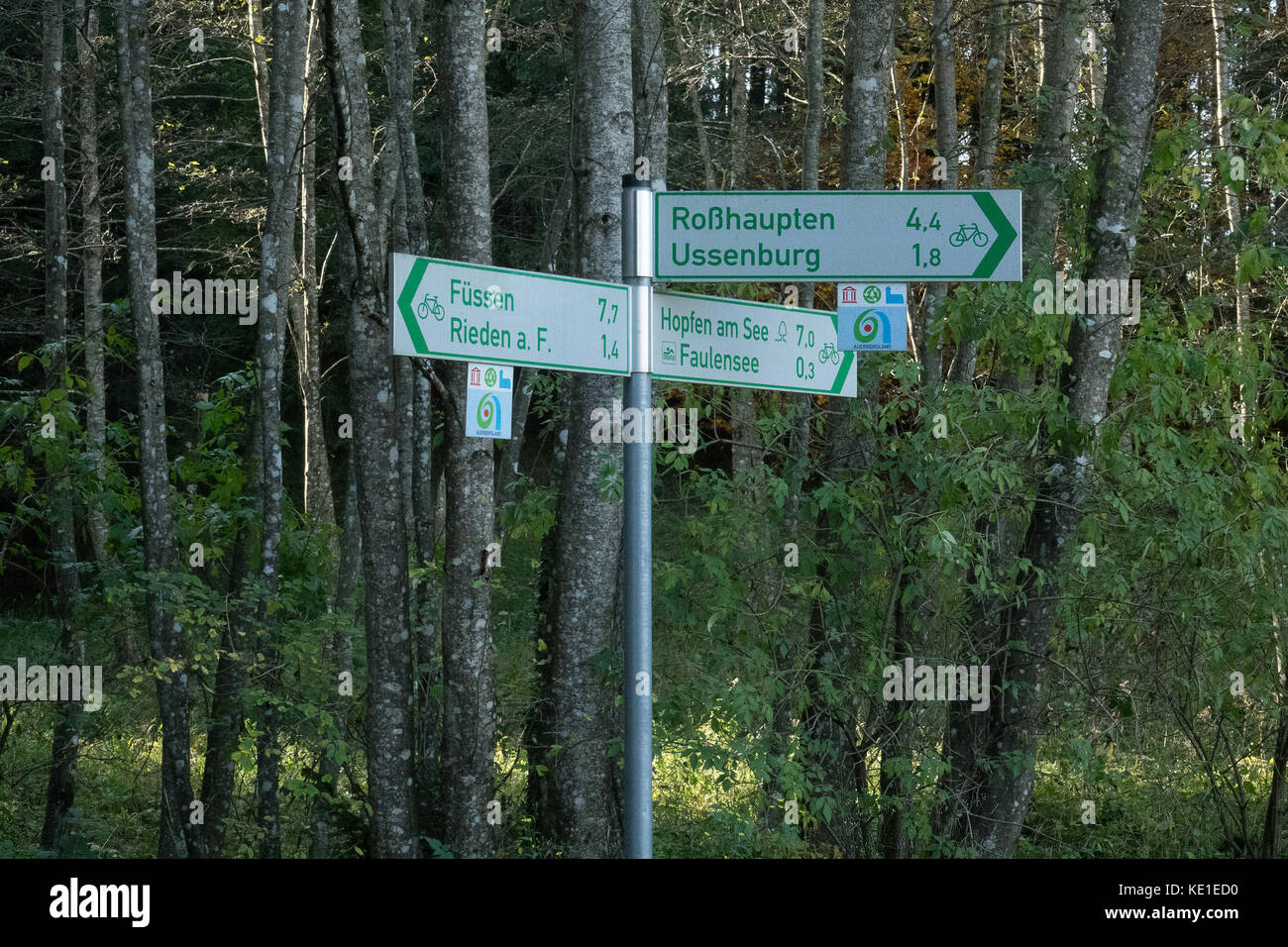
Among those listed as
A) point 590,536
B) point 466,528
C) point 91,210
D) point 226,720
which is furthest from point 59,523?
point 91,210

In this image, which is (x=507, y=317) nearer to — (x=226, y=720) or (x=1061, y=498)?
(x=1061, y=498)

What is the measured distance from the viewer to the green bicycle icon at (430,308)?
3.62m

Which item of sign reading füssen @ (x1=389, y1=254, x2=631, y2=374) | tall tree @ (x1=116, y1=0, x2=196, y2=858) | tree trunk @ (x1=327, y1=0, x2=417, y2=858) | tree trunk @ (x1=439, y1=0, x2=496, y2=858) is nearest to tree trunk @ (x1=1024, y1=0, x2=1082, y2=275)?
tree trunk @ (x1=439, y1=0, x2=496, y2=858)

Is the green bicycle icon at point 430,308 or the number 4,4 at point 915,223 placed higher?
the number 4,4 at point 915,223

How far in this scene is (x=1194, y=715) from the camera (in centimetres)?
662

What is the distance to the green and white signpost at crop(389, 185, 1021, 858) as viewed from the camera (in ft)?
11.8

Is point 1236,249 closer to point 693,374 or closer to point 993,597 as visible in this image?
point 993,597

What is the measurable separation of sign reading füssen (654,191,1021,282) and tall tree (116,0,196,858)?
5870 mm

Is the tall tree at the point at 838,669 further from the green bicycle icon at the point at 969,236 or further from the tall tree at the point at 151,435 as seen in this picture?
the tall tree at the point at 151,435

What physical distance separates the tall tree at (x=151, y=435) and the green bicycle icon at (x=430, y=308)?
5644 mm

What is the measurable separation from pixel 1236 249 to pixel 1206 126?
0.74m

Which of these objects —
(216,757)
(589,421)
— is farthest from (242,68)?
(589,421)

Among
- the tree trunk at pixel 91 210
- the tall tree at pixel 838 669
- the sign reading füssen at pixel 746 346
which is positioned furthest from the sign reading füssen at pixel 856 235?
the tree trunk at pixel 91 210

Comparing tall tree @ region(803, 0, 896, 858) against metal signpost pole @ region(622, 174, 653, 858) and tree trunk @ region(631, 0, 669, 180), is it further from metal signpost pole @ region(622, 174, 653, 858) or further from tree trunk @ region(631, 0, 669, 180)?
metal signpost pole @ region(622, 174, 653, 858)
